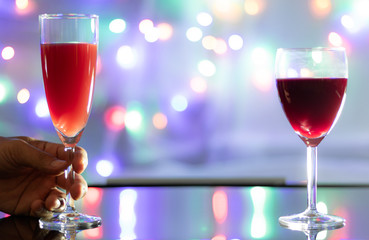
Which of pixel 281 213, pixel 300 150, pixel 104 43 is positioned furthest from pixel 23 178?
pixel 300 150

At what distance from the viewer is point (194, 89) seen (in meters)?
2.57

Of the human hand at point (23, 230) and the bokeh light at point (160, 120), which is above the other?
the bokeh light at point (160, 120)

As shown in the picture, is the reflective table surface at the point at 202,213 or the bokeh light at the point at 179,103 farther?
the bokeh light at the point at 179,103

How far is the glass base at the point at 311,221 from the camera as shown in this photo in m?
0.92

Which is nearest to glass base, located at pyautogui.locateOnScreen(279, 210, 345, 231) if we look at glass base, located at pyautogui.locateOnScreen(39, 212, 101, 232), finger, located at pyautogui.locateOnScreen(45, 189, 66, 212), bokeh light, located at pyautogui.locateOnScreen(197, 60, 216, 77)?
glass base, located at pyautogui.locateOnScreen(39, 212, 101, 232)

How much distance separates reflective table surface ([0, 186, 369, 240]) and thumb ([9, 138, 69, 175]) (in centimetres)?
10

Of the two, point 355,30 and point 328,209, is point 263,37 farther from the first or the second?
point 328,209

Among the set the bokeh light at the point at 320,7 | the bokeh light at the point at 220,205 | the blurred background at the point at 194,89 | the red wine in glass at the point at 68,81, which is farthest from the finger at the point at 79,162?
the bokeh light at the point at 320,7

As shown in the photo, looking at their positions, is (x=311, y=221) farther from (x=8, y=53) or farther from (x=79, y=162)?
(x=8, y=53)

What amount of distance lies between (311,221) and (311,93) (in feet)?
0.68

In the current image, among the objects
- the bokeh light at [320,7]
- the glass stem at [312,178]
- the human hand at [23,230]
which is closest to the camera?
the human hand at [23,230]

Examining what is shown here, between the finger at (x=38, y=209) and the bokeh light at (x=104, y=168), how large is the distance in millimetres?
1513

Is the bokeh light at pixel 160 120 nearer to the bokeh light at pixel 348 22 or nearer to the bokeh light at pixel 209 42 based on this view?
the bokeh light at pixel 209 42

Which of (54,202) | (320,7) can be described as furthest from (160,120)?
(54,202)
